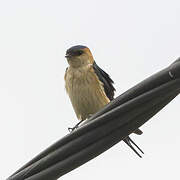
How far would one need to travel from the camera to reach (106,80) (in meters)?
6.47

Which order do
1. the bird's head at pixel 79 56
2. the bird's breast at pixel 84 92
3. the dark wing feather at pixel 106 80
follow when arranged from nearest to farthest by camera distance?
the bird's breast at pixel 84 92
the dark wing feather at pixel 106 80
the bird's head at pixel 79 56

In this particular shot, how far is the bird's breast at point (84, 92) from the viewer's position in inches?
242

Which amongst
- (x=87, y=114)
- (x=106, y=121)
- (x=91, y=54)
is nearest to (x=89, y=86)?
(x=87, y=114)

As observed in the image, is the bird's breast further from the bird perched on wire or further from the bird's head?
the bird's head

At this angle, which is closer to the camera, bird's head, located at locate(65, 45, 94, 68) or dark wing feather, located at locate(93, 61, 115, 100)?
dark wing feather, located at locate(93, 61, 115, 100)

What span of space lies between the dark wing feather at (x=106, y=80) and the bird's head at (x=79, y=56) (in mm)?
164

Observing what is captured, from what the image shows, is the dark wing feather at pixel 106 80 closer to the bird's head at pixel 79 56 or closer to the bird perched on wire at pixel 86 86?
the bird perched on wire at pixel 86 86

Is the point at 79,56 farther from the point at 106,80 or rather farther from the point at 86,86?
the point at 86,86

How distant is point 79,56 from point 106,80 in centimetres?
53

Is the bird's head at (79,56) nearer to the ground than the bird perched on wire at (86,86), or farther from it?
farther from it

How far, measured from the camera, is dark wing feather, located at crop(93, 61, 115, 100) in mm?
6391

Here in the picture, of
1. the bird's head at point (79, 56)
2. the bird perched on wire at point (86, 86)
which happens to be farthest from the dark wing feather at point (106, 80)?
the bird's head at point (79, 56)

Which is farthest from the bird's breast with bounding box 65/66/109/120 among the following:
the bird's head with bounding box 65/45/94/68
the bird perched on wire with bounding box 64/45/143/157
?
the bird's head with bounding box 65/45/94/68

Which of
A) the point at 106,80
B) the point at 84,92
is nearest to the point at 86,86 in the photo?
the point at 84,92
